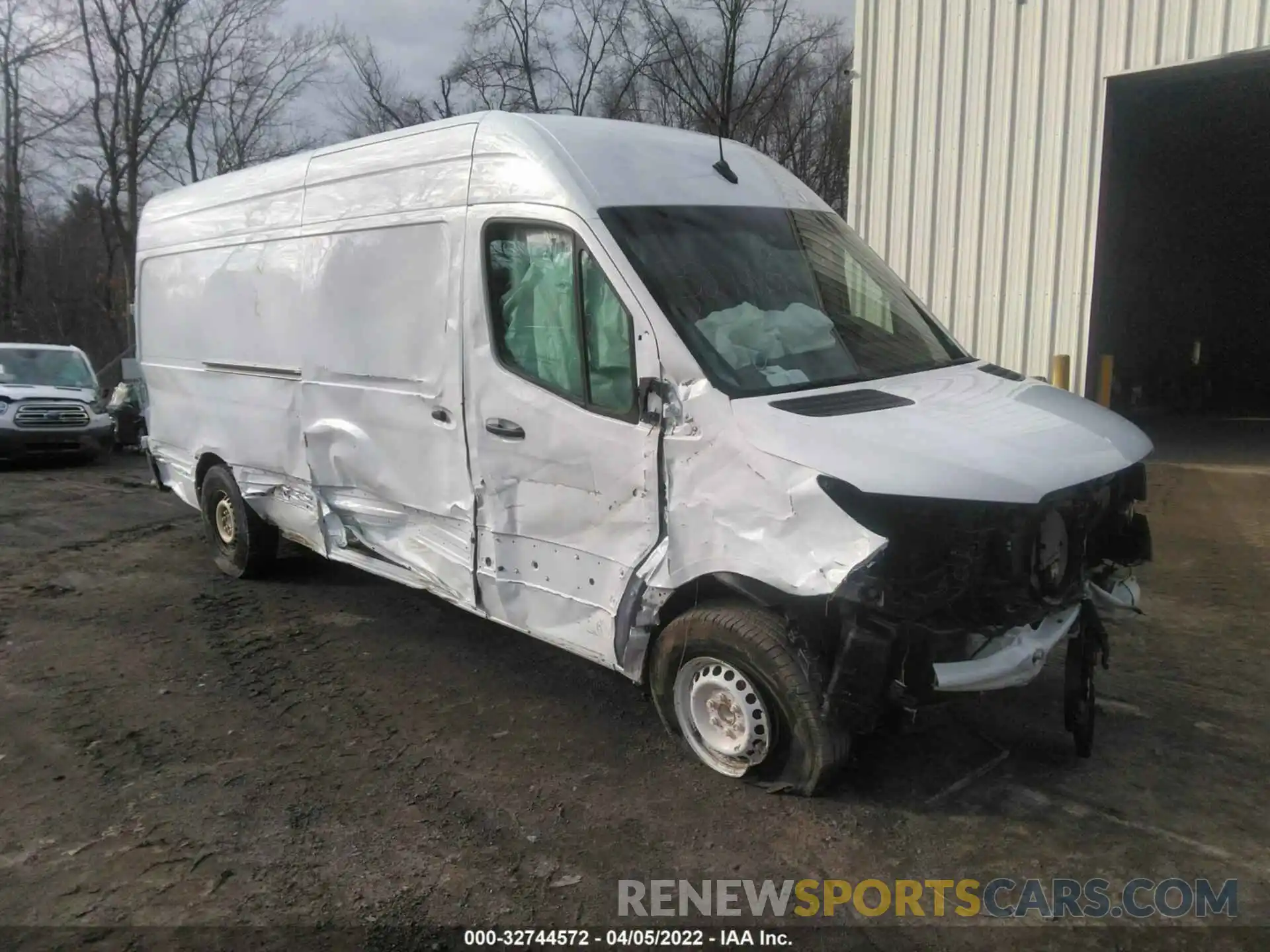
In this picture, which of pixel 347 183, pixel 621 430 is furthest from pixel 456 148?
pixel 621 430

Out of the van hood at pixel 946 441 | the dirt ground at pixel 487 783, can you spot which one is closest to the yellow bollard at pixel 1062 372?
the dirt ground at pixel 487 783

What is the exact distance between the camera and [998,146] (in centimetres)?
960

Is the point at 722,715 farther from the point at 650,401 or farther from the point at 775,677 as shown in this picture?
the point at 650,401

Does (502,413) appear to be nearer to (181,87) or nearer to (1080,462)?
(1080,462)

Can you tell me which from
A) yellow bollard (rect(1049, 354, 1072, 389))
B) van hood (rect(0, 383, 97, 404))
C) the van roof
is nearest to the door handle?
the van roof

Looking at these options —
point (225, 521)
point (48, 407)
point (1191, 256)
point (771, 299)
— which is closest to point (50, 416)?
point (48, 407)

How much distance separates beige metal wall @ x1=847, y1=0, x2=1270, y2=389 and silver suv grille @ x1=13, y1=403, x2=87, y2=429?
10427 millimetres

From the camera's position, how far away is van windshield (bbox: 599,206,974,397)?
3990 millimetres

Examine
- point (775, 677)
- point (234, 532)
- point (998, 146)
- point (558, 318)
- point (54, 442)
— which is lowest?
point (54, 442)

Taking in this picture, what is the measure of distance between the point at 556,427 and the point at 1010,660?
6.69ft

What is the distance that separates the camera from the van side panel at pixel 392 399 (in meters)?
4.90

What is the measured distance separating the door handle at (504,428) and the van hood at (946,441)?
118cm

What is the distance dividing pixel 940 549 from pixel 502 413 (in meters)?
2.07

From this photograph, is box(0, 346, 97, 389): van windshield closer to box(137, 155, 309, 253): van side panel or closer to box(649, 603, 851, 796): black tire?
box(137, 155, 309, 253): van side panel
